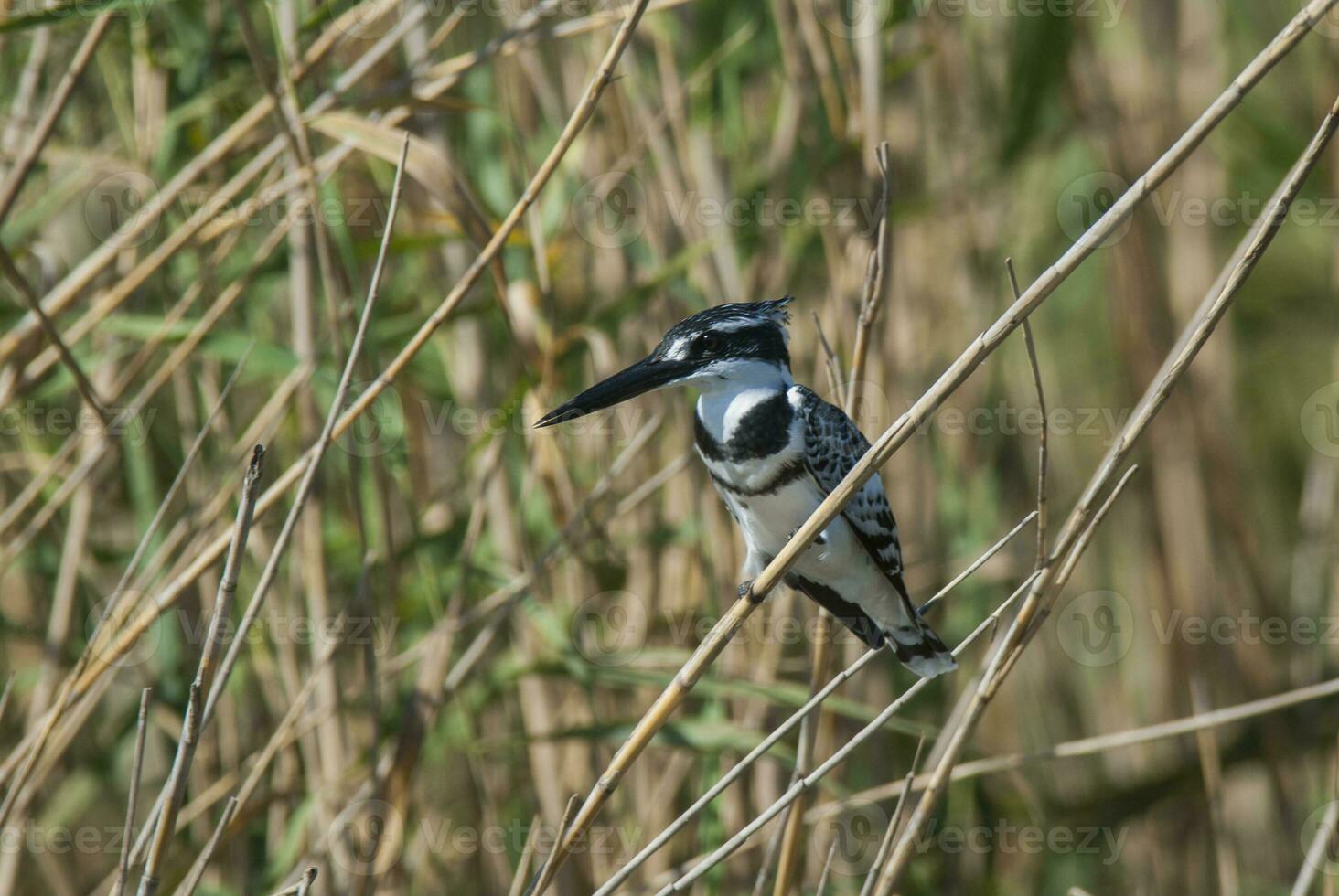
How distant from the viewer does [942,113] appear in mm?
3203

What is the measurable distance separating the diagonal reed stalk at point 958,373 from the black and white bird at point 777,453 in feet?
1.85

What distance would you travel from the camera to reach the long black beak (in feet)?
5.82

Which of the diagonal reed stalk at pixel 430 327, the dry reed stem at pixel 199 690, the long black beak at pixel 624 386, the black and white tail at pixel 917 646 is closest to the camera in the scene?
the dry reed stem at pixel 199 690

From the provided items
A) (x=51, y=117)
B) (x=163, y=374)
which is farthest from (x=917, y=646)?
(x=51, y=117)

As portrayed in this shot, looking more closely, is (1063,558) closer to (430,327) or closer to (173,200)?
(430,327)

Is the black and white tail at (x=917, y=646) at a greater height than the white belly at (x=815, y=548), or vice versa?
the white belly at (x=815, y=548)

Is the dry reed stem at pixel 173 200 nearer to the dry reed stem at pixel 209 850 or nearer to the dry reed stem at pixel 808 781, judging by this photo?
the dry reed stem at pixel 209 850

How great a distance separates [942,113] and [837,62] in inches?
33.5

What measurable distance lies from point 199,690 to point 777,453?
1039mm

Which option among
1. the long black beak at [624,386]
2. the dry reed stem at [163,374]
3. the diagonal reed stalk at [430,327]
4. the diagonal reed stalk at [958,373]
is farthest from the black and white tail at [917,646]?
the dry reed stem at [163,374]

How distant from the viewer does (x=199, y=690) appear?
1.33 m

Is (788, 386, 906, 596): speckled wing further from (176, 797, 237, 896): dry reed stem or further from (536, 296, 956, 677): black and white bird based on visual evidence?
(176, 797, 237, 896): dry reed stem

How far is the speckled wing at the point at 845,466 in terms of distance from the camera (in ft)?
6.79

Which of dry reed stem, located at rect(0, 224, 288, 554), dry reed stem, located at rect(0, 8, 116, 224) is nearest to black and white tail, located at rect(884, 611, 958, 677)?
dry reed stem, located at rect(0, 224, 288, 554)
